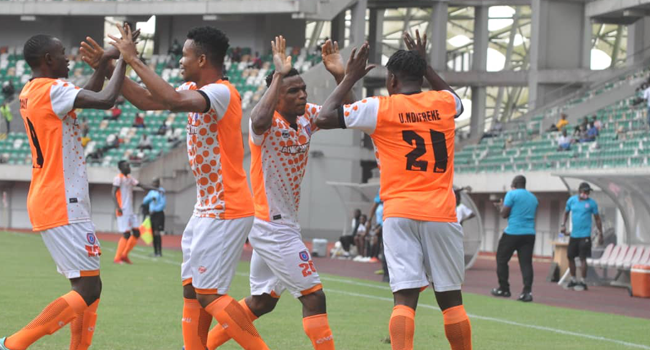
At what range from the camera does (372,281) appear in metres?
21.8

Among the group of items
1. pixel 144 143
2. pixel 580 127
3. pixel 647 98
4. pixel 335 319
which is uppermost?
pixel 647 98

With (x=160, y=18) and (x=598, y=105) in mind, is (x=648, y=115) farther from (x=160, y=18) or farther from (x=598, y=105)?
(x=160, y=18)

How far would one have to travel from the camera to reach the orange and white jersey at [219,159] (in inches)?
298

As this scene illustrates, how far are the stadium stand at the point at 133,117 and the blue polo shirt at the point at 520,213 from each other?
1136 inches

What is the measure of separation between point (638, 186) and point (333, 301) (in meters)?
8.98

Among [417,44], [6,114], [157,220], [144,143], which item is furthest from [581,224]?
[6,114]

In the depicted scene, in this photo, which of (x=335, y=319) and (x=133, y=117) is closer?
(x=335, y=319)

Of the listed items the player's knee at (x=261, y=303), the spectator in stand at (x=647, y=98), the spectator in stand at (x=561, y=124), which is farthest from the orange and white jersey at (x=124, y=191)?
the spectator in stand at (x=561, y=124)

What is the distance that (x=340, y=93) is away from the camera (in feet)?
25.3

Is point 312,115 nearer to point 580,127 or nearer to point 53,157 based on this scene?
point 53,157

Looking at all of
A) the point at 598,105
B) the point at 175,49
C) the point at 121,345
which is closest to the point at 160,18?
the point at 175,49

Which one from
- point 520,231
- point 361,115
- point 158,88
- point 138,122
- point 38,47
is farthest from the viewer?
point 138,122

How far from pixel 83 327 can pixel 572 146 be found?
31835 millimetres

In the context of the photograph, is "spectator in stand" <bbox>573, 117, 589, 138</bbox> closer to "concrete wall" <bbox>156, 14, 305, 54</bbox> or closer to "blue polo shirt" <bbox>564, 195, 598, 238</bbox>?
"concrete wall" <bbox>156, 14, 305, 54</bbox>
